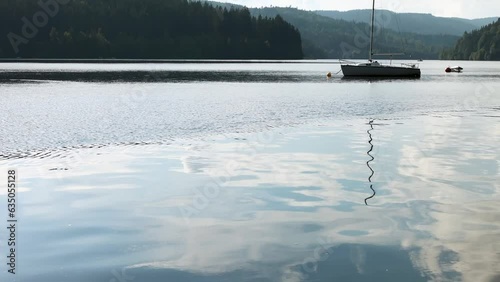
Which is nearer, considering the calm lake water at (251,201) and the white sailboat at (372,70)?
the calm lake water at (251,201)

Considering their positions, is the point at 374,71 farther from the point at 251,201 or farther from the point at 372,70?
the point at 251,201

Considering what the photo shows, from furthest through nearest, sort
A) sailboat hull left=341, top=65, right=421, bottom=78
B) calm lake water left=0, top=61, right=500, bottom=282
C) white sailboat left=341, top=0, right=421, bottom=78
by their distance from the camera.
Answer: sailboat hull left=341, top=65, right=421, bottom=78 → white sailboat left=341, top=0, right=421, bottom=78 → calm lake water left=0, top=61, right=500, bottom=282

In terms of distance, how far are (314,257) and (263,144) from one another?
17.3m

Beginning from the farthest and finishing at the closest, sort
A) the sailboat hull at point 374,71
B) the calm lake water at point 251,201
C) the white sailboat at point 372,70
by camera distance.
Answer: the sailboat hull at point 374,71
the white sailboat at point 372,70
the calm lake water at point 251,201

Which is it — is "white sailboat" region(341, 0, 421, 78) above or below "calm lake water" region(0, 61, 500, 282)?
below

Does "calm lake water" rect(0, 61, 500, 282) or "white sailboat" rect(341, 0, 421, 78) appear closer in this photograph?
"calm lake water" rect(0, 61, 500, 282)

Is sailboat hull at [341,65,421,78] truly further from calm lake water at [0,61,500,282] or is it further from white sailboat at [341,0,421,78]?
calm lake water at [0,61,500,282]

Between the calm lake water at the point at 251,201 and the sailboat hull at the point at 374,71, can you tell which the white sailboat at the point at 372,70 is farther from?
the calm lake water at the point at 251,201

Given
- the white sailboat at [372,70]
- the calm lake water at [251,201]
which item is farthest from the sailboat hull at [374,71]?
the calm lake water at [251,201]

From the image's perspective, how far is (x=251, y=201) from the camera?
694 inches

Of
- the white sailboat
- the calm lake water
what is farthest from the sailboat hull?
the calm lake water

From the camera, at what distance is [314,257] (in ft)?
40.6

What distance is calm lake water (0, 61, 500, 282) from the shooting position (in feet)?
39.2

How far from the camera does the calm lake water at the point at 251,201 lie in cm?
1196
